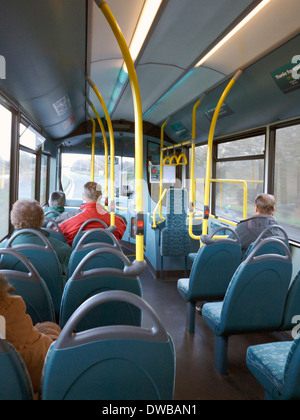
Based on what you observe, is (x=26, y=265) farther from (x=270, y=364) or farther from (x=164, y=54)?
(x=164, y=54)

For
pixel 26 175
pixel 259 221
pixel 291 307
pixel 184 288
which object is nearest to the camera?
pixel 291 307

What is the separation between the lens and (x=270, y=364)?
1.68 meters

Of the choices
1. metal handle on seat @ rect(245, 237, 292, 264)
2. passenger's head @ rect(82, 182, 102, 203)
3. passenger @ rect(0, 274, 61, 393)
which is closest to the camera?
passenger @ rect(0, 274, 61, 393)

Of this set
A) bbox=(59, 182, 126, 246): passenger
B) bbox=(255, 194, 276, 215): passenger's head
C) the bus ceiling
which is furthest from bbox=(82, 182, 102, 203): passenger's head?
bbox=(255, 194, 276, 215): passenger's head

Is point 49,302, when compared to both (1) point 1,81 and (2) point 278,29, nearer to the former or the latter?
(1) point 1,81

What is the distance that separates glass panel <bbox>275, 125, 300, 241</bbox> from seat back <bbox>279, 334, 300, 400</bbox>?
2477mm

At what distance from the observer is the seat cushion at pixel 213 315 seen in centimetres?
242

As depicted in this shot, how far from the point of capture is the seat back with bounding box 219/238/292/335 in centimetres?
219

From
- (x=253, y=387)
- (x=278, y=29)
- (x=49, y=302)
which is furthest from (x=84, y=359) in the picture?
(x=278, y=29)

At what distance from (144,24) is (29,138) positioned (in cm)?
257

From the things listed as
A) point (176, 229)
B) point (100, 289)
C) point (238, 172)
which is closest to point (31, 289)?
point (100, 289)

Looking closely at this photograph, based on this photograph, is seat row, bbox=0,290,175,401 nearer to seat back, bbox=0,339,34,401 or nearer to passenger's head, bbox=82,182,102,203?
seat back, bbox=0,339,34,401

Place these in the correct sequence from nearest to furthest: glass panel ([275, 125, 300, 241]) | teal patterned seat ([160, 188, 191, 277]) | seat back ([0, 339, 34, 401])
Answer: seat back ([0, 339, 34, 401]) < glass panel ([275, 125, 300, 241]) < teal patterned seat ([160, 188, 191, 277])

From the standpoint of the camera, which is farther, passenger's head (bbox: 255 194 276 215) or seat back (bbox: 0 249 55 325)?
passenger's head (bbox: 255 194 276 215)
